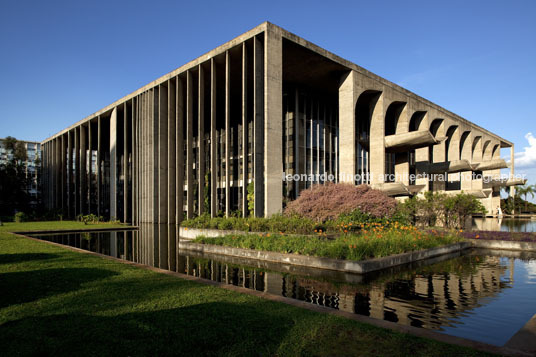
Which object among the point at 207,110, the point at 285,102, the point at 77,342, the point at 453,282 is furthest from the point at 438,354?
the point at 207,110

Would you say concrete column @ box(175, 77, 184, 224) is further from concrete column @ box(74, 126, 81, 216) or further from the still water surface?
concrete column @ box(74, 126, 81, 216)

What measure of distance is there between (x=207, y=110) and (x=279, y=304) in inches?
1367

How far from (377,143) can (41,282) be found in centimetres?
2816

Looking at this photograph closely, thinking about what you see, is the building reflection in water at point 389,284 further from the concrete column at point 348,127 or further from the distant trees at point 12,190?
the distant trees at point 12,190

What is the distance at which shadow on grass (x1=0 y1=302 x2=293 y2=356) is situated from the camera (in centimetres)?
374

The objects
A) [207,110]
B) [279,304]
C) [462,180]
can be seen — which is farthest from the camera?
[462,180]

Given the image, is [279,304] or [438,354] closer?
[438,354]

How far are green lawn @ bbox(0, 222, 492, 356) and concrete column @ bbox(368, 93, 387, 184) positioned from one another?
1005 inches

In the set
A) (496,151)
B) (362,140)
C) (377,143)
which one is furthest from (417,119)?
(496,151)

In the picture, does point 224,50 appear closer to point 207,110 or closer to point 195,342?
point 207,110

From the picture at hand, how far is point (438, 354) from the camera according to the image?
3.57m

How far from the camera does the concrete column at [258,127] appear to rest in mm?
22391

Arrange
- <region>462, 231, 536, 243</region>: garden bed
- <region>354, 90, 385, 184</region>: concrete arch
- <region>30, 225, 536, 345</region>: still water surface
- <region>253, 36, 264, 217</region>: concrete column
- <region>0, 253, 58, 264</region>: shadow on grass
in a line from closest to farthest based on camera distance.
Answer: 1. <region>30, 225, 536, 345</region>: still water surface
2. <region>0, 253, 58, 264</region>: shadow on grass
3. <region>462, 231, 536, 243</region>: garden bed
4. <region>253, 36, 264, 217</region>: concrete column
5. <region>354, 90, 385, 184</region>: concrete arch

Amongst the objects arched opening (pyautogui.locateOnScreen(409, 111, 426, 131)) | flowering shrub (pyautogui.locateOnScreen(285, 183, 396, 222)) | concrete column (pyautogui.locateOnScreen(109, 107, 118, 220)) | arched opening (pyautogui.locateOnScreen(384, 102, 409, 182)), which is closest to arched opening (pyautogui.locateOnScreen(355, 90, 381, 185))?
arched opening (pyautogui.locateOnScreen(384, 102, 409, 182))
